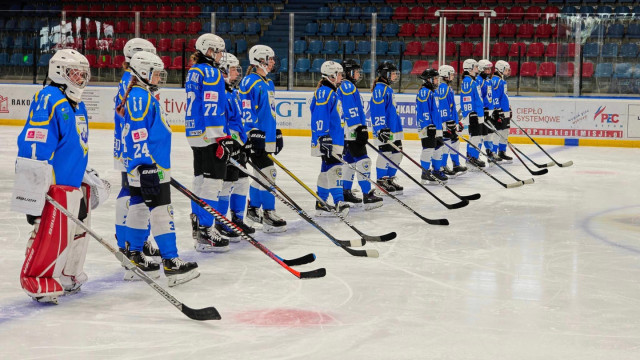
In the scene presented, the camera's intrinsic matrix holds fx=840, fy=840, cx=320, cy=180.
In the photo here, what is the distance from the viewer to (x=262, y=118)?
6199 mm

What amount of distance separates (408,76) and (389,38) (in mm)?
944

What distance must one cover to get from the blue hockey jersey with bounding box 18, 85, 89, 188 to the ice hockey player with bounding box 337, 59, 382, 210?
3275mm

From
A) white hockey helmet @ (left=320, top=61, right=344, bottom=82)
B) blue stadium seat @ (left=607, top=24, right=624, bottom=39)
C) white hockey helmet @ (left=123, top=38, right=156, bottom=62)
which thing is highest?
blue stadium seat @ (left=607, top=24, right=624, bottom=39)

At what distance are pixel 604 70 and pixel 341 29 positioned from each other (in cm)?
447

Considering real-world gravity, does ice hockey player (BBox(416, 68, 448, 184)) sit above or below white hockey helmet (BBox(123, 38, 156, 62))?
below

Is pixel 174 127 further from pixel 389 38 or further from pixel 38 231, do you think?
pixel 38 231

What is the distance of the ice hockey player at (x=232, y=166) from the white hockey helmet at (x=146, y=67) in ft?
3.50

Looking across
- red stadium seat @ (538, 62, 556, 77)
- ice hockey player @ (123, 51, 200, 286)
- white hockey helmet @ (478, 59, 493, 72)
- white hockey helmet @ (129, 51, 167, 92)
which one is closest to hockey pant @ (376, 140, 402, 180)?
white hockey helmet @ (478, 59, 493, 72)

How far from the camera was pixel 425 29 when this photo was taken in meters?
14.2

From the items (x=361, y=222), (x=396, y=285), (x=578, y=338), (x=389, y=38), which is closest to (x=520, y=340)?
(x=578, y=338)

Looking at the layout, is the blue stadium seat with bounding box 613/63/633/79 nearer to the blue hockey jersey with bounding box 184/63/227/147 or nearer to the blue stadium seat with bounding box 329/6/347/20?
the blue stadium seat with bounding box 329/6/347/20

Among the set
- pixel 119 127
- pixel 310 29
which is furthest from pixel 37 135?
pixel 310 29

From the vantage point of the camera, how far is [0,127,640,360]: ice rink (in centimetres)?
360

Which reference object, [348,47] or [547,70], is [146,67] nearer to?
[348,47]
